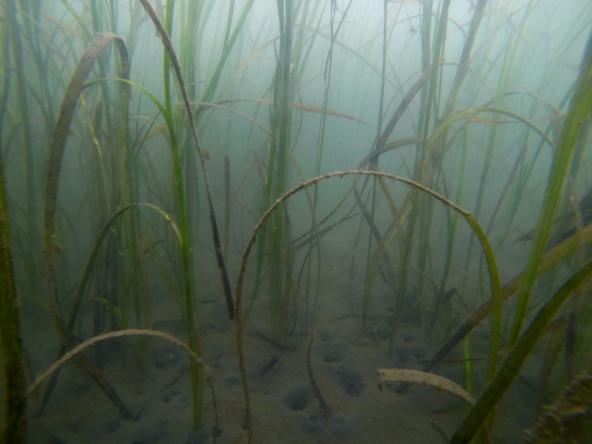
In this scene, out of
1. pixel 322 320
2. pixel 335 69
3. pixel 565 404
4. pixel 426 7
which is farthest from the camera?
pixel 335 69

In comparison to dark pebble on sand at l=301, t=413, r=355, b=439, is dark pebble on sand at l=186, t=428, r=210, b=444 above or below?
below

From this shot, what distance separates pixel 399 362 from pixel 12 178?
3.31 m

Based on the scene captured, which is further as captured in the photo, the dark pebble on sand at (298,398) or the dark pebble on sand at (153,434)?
the dark pebble on sand at (298,398)

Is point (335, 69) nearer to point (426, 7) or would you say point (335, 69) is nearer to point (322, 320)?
point (426, 7)

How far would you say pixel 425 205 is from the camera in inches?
68.0

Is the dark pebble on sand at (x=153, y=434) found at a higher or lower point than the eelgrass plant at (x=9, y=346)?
lower

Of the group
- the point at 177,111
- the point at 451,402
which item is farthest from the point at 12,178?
the point at 451,402

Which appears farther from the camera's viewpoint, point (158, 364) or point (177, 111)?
point (158, 364)

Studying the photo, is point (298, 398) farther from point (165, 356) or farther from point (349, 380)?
point (165, 356)

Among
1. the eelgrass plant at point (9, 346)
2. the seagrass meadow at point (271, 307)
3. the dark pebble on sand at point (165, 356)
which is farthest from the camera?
the dark pebble on sand at point (165, 356)

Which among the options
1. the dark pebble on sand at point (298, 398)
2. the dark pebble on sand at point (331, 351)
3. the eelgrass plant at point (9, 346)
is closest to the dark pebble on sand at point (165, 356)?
the dark pebble on sand at point (298, 398)

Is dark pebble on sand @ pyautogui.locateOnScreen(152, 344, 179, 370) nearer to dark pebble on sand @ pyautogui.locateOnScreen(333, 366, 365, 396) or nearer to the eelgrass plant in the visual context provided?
dark pebble on sand @ pyautogui.locateOnScreen(333, 366, 365, 396)

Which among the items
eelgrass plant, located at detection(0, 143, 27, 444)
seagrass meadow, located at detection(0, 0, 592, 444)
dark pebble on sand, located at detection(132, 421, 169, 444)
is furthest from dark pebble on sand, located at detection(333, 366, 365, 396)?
eelgrass plant, located at detection(0, 143, 27, 444)

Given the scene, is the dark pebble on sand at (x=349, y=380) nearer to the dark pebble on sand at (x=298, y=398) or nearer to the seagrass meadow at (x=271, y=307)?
the seagrass meadow at (x=271, y=307)
